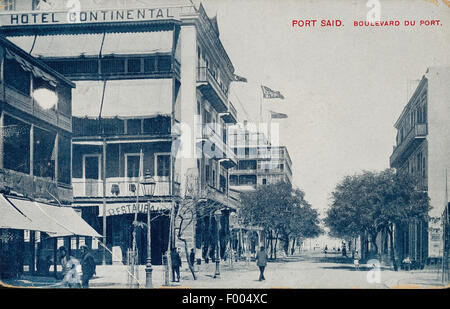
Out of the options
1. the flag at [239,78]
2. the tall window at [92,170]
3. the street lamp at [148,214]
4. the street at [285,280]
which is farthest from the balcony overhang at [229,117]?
the street at [285,280]

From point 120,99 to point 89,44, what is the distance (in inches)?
75.5

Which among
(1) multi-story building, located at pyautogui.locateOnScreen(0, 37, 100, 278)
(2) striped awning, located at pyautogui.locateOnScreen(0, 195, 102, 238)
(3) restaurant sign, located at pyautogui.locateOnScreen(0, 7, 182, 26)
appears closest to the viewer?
(2) striped awning, located at pyautogui.locateOnScreen(0, 195, 102, 238)

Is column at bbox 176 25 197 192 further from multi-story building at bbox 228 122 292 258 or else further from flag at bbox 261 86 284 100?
flag at bbox 261 86 284 100

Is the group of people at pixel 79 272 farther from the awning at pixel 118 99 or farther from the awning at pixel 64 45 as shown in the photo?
the awning at pixel 64 45

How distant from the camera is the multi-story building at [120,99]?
18.5 metres

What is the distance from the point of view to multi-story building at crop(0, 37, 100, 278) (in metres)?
16.7

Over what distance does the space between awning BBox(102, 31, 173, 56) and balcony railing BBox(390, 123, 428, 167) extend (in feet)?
26.3

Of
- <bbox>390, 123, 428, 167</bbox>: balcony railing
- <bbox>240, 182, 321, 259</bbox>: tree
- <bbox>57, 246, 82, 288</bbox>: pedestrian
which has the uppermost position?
<bbox>390, 123, 428, 167</bbox>: balcony railing

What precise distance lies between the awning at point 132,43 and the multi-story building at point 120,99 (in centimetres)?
3

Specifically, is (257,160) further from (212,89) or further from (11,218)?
(11,218)

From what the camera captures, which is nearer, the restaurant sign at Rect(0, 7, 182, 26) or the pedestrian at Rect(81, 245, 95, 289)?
the pedestrian at Rect(81, 245, 95, 289)

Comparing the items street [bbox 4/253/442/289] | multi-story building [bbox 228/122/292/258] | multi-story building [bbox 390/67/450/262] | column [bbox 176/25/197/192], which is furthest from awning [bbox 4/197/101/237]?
multi-story building [bbox 390/67/450/262]

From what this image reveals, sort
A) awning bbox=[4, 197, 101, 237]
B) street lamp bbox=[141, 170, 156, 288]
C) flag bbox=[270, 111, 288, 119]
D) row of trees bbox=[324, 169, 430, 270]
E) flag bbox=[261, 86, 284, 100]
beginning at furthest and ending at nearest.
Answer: row of trees bbox=[324, 169, 430, 270]
flag bbox=[270, 111, 288, 119]
flag bbox=[261, 86, 284, 100]
awning bbox=[4, 197, 101, 237]
street lamp bbox=[141, 170, 156, 288]

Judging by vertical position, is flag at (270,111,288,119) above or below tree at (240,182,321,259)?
above
